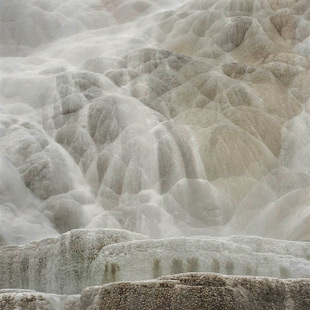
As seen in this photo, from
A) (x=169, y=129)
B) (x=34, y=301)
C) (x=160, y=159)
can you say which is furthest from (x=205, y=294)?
(x=169, y=129)

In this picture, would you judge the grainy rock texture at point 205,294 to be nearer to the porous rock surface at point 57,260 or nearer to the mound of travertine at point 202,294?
the mound of travertine at point 202,294

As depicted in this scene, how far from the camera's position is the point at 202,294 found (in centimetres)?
455

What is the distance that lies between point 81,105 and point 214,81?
3929 mm

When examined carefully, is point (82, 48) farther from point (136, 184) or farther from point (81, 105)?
point (136, 184)

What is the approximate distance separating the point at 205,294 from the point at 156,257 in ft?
7.23

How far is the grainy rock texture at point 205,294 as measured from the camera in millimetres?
4555

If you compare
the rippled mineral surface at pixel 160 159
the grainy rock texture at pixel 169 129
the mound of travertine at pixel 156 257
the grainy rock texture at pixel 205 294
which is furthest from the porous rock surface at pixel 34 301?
the grainy rock texture at pixel 169 129

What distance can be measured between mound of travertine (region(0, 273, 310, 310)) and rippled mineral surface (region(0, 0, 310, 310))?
1cm

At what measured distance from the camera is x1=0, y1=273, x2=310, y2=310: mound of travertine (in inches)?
179

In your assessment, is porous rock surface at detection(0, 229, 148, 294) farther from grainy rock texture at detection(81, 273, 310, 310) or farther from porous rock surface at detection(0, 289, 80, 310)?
grainy rock texture at detection(81, 273, 310, 310)

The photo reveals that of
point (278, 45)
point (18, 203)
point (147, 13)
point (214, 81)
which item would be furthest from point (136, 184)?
point (147, 13)

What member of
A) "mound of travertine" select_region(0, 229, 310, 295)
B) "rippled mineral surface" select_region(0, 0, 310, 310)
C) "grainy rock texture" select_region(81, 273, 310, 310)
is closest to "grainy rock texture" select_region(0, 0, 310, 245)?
"rippled mineral surface" select_region(0, 0, 310, 310)

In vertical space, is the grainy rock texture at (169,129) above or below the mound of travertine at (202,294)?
above

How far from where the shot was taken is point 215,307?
4.52m
